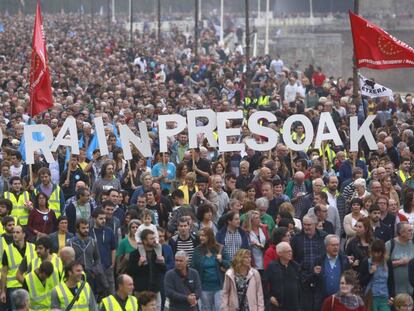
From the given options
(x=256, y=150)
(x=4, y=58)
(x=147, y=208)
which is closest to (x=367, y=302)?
(x=147, y=208)

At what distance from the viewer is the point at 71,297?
45.0 feet

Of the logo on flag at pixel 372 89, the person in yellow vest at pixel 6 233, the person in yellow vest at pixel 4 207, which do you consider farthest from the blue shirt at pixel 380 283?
the logo on flag at pixel 372 89

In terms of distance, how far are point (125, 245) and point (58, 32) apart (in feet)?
185

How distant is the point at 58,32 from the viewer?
7162cm

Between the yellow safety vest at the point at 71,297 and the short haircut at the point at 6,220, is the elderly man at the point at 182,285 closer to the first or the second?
the yellow safety vest at the point at 71,297

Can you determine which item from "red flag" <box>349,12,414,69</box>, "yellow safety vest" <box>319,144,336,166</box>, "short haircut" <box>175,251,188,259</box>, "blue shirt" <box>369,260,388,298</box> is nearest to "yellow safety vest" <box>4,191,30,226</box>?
"short haircut" <box>175,251,188,259</box>

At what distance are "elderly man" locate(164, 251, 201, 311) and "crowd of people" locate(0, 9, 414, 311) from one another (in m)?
0.01

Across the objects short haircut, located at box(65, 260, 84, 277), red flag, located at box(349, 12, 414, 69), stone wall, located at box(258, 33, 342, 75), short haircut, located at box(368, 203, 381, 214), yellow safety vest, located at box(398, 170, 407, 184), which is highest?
red flag, located at box(349, 12, 414, 69)

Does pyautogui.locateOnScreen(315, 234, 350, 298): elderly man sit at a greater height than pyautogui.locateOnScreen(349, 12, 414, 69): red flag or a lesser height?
lesser

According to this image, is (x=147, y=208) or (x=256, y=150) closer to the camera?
(x=147, y=208)

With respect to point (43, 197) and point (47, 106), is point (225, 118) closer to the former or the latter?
point (47, 106)

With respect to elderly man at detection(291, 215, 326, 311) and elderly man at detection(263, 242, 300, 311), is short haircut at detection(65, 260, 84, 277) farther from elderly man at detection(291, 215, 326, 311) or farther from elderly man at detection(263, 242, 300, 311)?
elderly man at detection(291, 215, 326, 311)

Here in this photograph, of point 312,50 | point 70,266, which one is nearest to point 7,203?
point 70,266

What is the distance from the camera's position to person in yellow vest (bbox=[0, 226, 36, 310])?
15.4 metres
